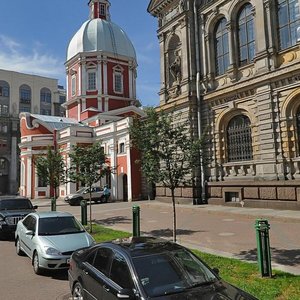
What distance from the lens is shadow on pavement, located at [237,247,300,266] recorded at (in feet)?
30.4

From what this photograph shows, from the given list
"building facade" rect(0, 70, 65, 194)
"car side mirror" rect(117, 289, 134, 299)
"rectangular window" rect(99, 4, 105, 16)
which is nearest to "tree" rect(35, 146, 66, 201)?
"car side mirror" rect(117, 289, 134, 299)

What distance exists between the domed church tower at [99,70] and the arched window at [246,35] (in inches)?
978

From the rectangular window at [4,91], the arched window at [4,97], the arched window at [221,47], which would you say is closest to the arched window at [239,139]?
the arched window at [221,47]

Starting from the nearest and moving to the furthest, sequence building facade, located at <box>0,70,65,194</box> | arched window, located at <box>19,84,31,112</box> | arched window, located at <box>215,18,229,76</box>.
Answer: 1. arched window, located at <box>215,18,229,76</box>
2. building facade, located at <box>0,70,65,194</box>
3. arched window, located at <box>19,84,31,112</box>

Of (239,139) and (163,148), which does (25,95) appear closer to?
(239,139)

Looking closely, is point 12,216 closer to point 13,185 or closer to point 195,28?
point 195,28

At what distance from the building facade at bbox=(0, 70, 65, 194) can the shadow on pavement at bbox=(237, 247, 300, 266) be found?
5898 centimetres

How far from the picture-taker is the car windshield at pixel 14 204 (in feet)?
54.3

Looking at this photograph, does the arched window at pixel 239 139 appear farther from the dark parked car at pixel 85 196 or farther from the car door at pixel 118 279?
the car door at pixel 118 279

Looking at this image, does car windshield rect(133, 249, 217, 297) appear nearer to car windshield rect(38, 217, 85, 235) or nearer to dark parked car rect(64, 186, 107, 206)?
car windshield rect(38, 217, 85, 235)

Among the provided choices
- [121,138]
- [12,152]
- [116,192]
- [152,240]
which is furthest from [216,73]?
[12,152]

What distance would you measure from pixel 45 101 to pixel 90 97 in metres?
34.8

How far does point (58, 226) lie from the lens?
427 inches

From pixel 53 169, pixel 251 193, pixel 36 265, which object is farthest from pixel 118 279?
pixel 53 169
